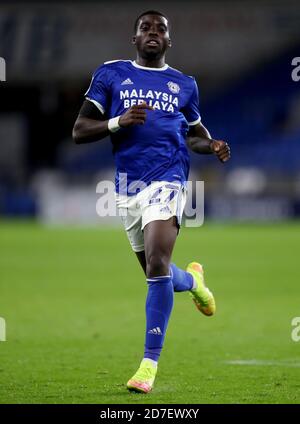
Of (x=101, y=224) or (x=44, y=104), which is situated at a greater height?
(x=44, y=104)

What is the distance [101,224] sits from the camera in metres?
29.8

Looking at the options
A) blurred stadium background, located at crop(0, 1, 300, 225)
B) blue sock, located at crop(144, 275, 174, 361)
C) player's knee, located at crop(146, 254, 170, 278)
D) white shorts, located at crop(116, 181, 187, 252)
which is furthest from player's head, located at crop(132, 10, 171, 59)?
blurred stadium background, located at crop(0, 1, 300, 225)

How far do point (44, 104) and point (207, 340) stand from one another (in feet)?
105

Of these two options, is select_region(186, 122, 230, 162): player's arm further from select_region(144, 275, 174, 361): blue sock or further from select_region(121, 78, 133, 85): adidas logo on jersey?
select_region(144, 275, 174, 361): blue sock

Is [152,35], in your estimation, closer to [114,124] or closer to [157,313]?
[114,124]

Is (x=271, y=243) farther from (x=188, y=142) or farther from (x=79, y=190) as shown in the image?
(x=188, y=142)

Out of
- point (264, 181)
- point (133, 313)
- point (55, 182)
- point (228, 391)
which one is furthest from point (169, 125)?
point (55, 182)

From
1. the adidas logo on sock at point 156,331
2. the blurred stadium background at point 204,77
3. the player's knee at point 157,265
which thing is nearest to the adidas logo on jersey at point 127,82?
the player's knee at point 157,265

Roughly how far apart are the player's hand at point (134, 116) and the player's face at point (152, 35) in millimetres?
497

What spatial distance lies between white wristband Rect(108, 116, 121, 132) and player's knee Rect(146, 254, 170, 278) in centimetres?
84

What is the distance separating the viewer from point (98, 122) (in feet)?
20.7

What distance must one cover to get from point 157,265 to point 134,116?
36.6 inches

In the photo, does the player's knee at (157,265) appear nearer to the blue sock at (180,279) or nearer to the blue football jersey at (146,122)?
the blue football jersey at (146,122)

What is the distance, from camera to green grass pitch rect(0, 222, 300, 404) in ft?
19.4
